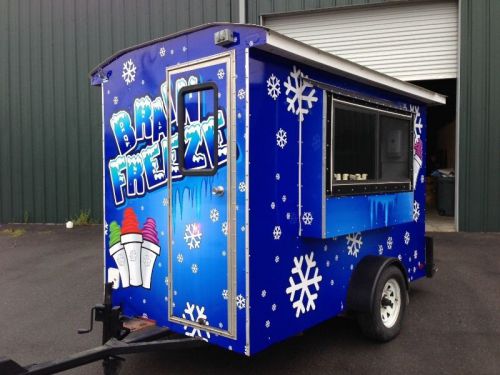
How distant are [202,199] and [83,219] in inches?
341

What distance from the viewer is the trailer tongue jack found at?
2.74 m

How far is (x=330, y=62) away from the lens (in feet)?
11.6

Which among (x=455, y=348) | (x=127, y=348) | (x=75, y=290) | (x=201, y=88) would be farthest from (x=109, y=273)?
(x=455, y=348)

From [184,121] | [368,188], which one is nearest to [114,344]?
[184,121]

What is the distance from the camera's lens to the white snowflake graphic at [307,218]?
3508 mm

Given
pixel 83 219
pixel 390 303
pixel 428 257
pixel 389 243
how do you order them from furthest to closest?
pixel 83 219 → pixel 428 257 → pixel 389 243 → pixel 390 303

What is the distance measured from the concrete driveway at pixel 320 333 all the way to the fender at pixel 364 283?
0.42m

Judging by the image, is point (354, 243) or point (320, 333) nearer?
point (354, 243)

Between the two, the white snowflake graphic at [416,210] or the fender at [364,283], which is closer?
the fender at [364,283]

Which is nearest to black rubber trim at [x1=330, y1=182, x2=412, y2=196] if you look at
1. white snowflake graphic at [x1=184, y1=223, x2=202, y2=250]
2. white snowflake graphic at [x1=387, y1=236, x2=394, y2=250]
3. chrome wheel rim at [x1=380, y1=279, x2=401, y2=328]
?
A: white snowflake graphic at [x1=387, y1=236, x2=394, y2=250]

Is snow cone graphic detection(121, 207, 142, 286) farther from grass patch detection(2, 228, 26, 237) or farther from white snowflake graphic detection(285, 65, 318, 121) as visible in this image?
grass patch detection(2, 228, 26, 237)

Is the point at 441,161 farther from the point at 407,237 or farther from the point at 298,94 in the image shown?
the point at 298,94

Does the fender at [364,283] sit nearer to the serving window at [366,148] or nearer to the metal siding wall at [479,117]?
the serving window at [366,148]

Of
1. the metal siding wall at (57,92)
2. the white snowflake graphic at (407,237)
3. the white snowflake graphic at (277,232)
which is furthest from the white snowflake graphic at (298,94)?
the metal siding wall at (57,92)
